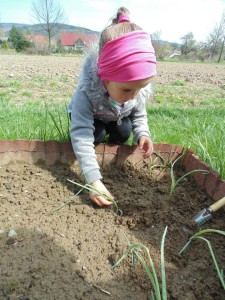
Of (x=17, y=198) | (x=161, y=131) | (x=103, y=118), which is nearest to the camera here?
(x=17, y=198)

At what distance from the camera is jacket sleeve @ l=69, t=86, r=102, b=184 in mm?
1568

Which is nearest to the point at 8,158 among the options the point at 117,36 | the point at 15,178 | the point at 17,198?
the point at 15,178

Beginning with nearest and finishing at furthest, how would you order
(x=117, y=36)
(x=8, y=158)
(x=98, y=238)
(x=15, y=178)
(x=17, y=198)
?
1. (x=98, y=238)
2. (x=117, y=36)
3. (x=17, y=198)
4. (x=15, y=178)
5. (x=8, y=158)

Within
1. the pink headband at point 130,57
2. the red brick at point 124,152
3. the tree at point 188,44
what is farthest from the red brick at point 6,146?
the tree at point 188,44

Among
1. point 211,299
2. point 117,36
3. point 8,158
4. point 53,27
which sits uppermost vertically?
point 53,27

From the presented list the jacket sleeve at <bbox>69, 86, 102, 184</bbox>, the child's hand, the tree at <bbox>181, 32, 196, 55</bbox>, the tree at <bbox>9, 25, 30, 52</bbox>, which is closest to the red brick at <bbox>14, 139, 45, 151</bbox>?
the jacket sleeve at <bbox>69, 86, 102, 184</bbox>

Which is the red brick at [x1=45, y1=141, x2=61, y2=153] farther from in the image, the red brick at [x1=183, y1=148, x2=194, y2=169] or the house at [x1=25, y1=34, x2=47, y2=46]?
the house at [x1=25, y1=34, x2=47, y2=46]

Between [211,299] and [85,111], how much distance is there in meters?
1.17

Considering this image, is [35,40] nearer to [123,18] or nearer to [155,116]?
[155,116]

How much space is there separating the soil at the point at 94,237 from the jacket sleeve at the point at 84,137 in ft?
0.50

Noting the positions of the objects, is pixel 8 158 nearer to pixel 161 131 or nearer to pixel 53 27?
pixel 161 131

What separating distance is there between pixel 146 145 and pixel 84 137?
0.43m

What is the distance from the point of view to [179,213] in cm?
144

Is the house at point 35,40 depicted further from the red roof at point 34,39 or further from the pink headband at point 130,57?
the pink headband at point 130,57
